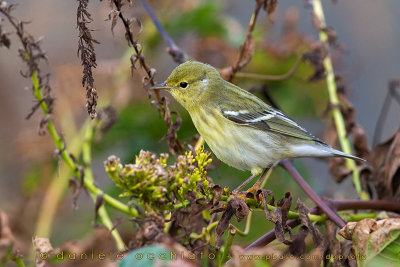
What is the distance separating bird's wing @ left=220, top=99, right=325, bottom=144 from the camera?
3.40m

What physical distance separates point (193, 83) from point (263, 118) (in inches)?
18.9

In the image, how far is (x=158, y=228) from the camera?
1.90 meters

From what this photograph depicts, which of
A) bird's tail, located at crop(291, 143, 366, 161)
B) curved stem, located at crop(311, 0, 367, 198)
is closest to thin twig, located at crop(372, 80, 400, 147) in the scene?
curved stem, located at crop(311, 0, 367, 198)

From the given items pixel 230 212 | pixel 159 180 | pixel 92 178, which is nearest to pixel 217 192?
pixel 230 212

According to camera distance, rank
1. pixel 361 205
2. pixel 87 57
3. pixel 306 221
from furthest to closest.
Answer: pixel 361 205 → pixel 306 221 → pixel 87 57

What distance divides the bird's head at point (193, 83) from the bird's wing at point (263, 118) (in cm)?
15

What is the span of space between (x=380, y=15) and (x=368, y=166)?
4051 mm

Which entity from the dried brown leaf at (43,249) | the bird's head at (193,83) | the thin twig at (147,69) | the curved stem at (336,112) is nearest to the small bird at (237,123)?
the bird's head at (193,83)

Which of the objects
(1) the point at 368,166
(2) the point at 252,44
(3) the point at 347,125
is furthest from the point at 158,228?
(3) the point at 347,125

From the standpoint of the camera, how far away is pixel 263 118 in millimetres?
3455

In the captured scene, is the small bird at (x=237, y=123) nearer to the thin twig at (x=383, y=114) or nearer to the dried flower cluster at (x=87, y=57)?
the thin twig at (x=383, y=114)

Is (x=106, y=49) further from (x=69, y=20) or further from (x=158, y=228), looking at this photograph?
(x=158, y=228)

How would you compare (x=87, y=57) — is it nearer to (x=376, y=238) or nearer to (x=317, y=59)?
(x=376, y=238)

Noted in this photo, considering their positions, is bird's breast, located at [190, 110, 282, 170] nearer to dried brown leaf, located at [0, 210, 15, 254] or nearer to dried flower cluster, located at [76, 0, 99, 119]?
dried flower cluster, located at [76, 0, 99, 119]
